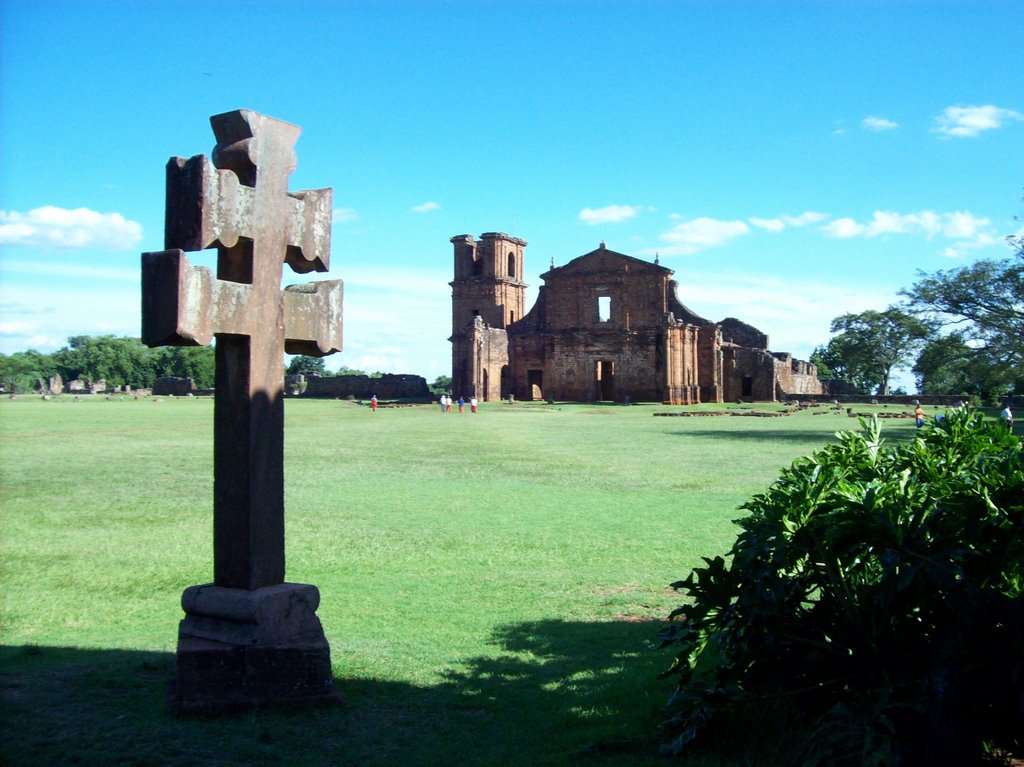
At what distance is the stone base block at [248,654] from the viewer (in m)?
4.07

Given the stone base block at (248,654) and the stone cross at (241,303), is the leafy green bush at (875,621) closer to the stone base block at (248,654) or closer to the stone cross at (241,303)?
the stone base block at (248,654)

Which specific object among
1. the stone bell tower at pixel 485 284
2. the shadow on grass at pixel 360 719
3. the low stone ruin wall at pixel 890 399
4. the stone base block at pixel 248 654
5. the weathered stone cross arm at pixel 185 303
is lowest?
the shadow on grass at pixel 360 719

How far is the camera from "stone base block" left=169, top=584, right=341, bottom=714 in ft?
13.3

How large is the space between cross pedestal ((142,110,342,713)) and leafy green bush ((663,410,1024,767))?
1.85 meters

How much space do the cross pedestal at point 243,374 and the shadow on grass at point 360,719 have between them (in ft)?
0.74

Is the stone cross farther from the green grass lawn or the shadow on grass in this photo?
the green grass lawn

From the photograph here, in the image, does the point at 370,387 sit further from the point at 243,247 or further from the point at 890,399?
the point at 243,247

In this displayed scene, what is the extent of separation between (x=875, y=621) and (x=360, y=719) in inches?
91.4

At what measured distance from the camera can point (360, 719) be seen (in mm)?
4109

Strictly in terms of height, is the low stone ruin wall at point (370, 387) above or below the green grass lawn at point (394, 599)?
above

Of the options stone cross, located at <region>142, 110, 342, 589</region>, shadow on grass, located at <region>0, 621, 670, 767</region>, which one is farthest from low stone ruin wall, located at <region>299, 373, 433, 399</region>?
stone cross, located at <region>142, 110, 342, 589</region>

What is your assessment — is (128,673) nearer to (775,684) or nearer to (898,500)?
(775,684)

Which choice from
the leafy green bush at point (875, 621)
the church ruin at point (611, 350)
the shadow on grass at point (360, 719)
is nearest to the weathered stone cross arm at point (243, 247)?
the shadow on grass at point (360, 719)

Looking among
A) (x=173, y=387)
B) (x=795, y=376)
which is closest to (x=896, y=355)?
(x=795, y=376)
